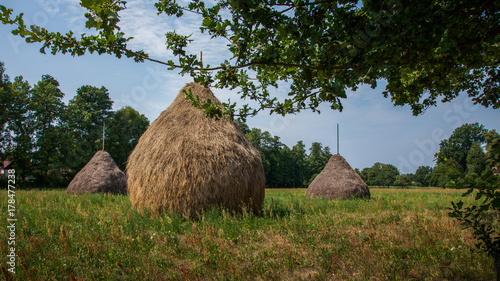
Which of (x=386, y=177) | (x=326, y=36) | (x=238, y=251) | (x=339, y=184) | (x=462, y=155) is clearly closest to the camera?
(x=326, y=36)

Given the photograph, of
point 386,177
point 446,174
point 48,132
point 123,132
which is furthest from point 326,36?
point 386,177

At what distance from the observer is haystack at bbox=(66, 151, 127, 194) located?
1347 cm

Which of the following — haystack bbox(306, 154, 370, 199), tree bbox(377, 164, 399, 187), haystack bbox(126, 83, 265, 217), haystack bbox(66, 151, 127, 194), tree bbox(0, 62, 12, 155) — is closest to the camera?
haystack bbox(126, 83, 265, 217)

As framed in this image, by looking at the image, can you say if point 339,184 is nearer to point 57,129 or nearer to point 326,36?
point 326,36

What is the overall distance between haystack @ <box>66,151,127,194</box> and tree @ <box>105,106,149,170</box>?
53.5 feet

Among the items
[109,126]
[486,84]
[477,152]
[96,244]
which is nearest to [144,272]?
[96,244]

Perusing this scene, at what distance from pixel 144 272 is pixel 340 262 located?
272 cm

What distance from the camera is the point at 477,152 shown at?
140 feet

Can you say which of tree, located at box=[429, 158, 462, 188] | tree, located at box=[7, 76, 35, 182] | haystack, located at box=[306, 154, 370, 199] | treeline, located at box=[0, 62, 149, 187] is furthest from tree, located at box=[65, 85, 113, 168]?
tree, located at box=[429, 158, 462, 188]

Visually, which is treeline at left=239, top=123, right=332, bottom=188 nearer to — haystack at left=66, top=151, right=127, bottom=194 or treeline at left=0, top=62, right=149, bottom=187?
treeline at left=0, top=62, right=149, bottom=187

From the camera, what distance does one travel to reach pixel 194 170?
6312 mm

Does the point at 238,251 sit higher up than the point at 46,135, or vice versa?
the point at 46,135

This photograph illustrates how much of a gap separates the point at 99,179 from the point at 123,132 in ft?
67.0

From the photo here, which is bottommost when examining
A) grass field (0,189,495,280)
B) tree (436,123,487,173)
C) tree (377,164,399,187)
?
grass field (0,189,495,280)
